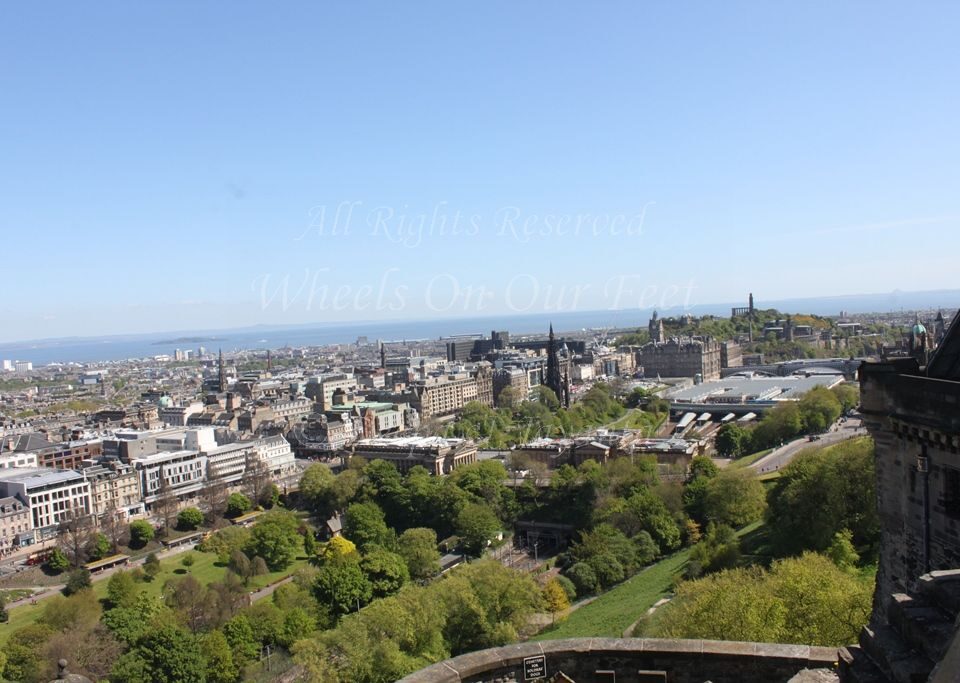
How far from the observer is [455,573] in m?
30.9

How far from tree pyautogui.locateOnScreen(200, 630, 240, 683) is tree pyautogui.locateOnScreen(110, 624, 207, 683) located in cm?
81

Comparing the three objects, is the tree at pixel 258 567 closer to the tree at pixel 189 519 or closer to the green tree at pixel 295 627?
the green tree at pixel 295 627

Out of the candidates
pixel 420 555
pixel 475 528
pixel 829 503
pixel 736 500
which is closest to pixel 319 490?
pixel 475 528

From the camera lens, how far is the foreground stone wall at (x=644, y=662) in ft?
24.2

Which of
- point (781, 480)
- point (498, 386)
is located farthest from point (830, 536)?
point (498, 386)

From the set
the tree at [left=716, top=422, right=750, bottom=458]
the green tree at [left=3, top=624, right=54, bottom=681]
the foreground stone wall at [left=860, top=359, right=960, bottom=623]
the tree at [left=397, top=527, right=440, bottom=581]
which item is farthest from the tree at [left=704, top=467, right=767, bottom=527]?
the green tree at [left=3, top=624, right=54, bottom=681]

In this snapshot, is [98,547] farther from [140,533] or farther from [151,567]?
[151,567]

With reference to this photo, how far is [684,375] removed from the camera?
11950cm

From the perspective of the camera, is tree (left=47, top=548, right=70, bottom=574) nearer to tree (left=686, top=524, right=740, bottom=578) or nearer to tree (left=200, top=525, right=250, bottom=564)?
tree (left=200, top=525, right=250, bottom=564)

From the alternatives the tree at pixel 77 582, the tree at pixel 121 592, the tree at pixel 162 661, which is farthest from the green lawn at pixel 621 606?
the tree at pixel 77 582

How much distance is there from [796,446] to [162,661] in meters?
43.2

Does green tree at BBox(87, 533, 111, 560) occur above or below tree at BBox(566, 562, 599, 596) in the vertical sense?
below

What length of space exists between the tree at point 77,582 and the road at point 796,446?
1486 inches

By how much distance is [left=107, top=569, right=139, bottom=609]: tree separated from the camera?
37594mm
